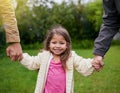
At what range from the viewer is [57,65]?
14.1ft

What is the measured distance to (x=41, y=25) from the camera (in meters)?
18.1

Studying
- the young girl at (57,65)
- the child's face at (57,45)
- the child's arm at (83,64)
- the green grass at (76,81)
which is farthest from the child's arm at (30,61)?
the green grass at (76,81)

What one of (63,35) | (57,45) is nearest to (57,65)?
(57,45)

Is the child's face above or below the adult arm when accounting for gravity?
below

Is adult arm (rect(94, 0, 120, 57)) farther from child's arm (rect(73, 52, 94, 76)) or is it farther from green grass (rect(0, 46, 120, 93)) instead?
green grass (rect(0, 46, 120, 93))

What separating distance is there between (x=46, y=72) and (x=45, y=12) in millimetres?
14729

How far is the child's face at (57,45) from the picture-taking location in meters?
4.33

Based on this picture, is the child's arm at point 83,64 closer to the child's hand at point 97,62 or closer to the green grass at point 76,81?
the child's hand at point 97,62

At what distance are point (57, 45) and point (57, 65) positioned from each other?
20 cm

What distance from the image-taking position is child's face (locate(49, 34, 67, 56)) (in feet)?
14.2

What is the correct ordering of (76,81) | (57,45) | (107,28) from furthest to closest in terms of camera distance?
(76,81) → (57,45) → (107,28)

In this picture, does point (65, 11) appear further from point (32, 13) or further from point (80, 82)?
point (80, 82)

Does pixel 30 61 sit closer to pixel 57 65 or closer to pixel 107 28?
pixel 57 65

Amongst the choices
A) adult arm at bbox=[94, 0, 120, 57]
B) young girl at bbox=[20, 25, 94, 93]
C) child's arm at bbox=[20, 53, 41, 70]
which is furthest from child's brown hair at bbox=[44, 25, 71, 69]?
adult arm at bbox=[94, 0, 120, 57]
